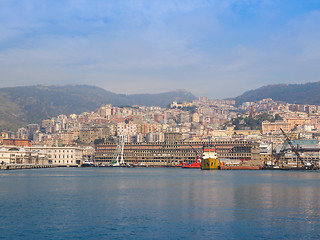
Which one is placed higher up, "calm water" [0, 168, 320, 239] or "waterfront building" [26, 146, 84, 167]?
"waterfront building" [26, 146, 84, 167]

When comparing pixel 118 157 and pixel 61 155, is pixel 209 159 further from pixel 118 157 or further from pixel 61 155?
pixel 61 155

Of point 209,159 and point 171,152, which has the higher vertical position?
point 171,152

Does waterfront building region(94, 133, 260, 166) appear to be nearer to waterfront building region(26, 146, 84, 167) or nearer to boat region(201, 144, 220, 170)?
waterfront building region(26, 146, 84, 167)

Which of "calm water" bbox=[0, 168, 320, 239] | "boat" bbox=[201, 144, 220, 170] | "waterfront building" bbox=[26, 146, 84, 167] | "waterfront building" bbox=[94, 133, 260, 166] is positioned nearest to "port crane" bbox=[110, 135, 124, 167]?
"waterfront building" bbox=[94, 133, 260, 166]

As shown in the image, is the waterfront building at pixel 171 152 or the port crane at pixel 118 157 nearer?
the waterfront building at pixel 171 152

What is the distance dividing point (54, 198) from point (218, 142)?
128101 millimetres

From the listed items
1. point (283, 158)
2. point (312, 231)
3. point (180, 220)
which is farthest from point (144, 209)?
point (283, 158)

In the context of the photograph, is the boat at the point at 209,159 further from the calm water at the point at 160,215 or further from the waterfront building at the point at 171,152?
the calm water at the point at 160,215

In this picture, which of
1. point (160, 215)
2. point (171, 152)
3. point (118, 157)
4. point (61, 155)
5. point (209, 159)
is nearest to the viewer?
point (160, 215)

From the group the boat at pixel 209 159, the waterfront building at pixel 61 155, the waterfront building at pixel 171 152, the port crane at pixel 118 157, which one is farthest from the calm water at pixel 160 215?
the port crane at pixel 118 157

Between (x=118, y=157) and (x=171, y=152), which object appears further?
(x=171, y=152)

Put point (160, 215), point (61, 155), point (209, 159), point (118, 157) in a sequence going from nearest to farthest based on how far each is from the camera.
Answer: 1. point (160, 215)
2. point (209, 159)
3. point (61, 155)
4. point (118, 157)

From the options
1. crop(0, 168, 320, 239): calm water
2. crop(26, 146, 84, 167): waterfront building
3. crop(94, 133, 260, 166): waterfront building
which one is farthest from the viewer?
crop(94, 133, 260, 166): waterfront building

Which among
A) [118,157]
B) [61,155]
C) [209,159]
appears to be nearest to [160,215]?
[209,159]
